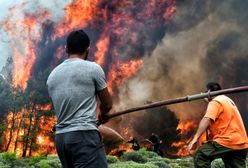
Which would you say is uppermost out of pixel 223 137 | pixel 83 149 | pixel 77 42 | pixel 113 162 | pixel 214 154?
pixel 77 42

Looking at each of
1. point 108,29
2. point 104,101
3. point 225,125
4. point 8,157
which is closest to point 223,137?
point 225,125

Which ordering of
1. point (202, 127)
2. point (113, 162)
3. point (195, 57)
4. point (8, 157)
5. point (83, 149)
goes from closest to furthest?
point (83, 149) → point (202, 127) → point (8, 157) → point (113, 162) → point (195, 57)

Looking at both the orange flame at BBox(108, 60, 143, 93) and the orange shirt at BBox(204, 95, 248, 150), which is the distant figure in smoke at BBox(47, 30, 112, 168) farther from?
the orange flame at BBox(108, 60, 143, 93)

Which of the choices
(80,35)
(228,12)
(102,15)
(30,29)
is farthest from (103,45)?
(80,35)

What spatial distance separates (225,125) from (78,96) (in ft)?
12.3

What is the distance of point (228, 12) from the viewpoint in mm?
39312

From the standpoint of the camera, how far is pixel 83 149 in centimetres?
363

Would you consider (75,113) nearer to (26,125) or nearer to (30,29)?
(26,125)

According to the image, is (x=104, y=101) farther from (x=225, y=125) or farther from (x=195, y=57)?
(x=195, y=57)

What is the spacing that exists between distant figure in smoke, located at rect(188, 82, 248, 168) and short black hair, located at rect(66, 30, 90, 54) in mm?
3372

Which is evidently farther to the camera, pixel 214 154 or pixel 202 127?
pixel 214 154

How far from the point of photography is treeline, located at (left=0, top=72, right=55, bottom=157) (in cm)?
2817

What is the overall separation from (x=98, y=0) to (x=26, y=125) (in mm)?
15897

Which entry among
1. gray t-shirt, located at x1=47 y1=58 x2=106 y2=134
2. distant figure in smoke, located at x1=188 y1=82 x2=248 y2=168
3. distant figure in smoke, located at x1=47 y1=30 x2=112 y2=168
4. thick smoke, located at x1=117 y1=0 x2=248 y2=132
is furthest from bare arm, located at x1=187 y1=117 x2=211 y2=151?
thick smoke, located at x1=117 y1=0 x2=248 y2=132
